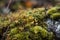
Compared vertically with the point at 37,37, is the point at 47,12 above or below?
above

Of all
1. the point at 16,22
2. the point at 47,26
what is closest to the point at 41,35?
the point at 47,26

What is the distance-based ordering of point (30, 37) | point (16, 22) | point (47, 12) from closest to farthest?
point (30, 37) < point (16, 22) < point (47, 12)

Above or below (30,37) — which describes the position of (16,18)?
above

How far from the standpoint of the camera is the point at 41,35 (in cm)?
271

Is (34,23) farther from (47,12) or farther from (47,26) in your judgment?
(47,12)

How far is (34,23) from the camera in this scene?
2840 mm

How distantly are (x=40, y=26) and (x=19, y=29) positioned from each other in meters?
0.37

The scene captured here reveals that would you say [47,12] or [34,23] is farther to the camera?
[47,12]

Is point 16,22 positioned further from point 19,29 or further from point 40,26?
point 40,26

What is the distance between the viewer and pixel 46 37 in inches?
108

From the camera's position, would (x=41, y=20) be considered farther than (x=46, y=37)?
Yes

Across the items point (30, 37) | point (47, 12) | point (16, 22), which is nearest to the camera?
point (30, 37)

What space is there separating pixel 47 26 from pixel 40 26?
0.45ft

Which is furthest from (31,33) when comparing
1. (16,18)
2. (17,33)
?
(16,18)
